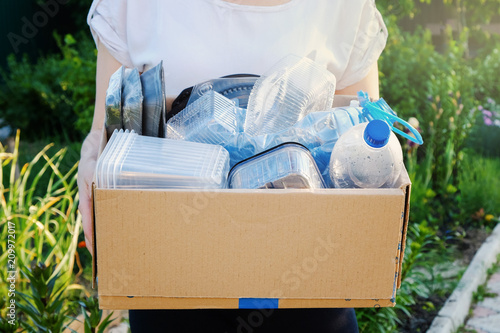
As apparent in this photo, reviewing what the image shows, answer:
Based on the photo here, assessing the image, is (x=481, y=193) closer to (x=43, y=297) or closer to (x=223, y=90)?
(x=223, y=90)

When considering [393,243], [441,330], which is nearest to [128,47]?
[393,243]

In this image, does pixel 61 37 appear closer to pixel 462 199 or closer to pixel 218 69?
pixel 462 199

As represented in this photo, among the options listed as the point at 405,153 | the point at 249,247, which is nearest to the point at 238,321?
the point at 249,247

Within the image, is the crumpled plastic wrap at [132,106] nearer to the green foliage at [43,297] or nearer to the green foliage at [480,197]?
the green foliage at [43,297]

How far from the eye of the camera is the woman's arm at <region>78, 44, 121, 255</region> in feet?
4.17

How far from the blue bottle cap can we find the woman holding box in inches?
28.7

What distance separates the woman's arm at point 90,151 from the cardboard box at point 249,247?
0.80 ft

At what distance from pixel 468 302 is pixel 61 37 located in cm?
593

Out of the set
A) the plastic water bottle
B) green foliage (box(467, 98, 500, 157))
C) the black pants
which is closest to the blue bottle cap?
the plastic water bottle

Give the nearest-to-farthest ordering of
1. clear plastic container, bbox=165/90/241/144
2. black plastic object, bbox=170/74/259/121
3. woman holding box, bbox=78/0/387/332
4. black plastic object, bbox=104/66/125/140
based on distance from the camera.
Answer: black plastic object, bbox=104/66/125/140, clear plastic container, bbox=165/90/241/144, black plastic object, bbox=170/74/259/121, woman holding box, bbox=78/0/387/332

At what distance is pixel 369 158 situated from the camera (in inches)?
38.8

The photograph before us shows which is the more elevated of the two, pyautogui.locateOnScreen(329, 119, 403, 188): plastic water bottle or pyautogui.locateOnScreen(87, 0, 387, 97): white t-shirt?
pyautogui.locateOnScreen(87, 0, 387, 97): white t-shirt

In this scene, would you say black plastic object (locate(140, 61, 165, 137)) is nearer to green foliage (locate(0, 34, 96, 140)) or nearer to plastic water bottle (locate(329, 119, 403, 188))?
plastic water bottle (locate(329, 119, 403, 188))

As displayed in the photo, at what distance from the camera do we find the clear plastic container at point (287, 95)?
128cm
